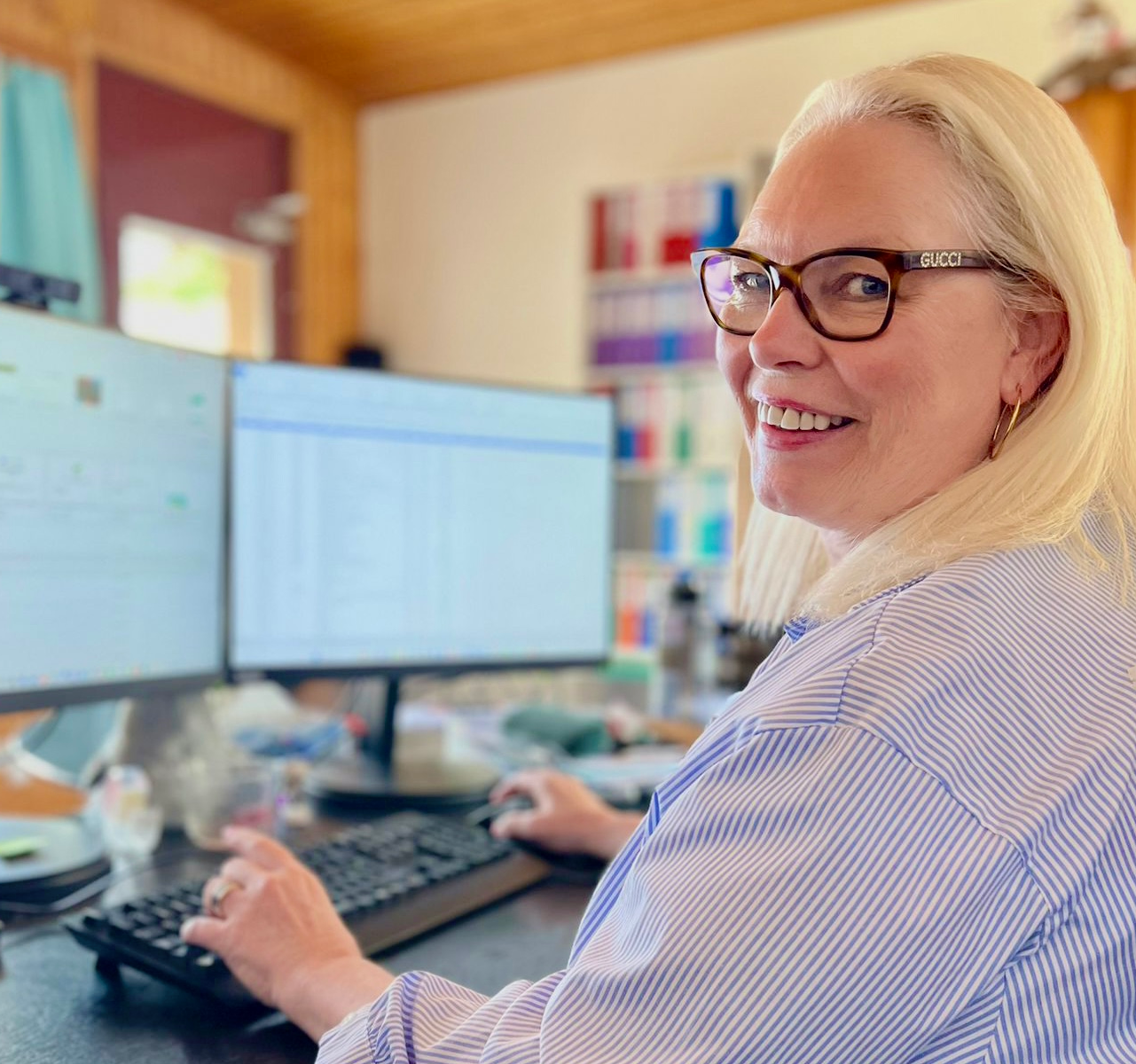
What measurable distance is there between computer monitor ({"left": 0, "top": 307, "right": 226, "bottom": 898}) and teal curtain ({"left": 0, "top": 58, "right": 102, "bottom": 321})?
8.85 feet

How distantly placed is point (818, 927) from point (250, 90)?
4702 mm

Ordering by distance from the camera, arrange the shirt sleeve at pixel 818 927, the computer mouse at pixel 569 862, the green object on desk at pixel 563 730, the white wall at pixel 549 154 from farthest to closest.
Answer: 1. the white wall at pixel 549 154
2. the green object on desk at pixel 563 730
3. the computer mouse at pixel 569 862
4. the shirt sleeve at pixel 818 927

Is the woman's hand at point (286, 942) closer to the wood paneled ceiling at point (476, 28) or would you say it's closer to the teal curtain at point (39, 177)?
the teal curtain at point (39, 177)

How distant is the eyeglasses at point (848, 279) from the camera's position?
0.73m

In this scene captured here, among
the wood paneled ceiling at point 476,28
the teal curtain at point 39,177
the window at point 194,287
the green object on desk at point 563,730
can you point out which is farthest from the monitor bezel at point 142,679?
the wood paneled ceiling at point 476,28

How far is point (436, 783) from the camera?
1414 mm

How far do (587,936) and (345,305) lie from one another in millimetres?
4765

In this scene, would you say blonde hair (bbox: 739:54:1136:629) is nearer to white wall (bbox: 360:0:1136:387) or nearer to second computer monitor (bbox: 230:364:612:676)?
second computer monitor (bbox: 230:364:612:676)

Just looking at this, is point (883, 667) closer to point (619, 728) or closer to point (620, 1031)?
point (620, 1031)

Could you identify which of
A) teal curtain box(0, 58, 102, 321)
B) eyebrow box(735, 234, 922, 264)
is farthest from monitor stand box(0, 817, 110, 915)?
teal curtain box(0, 58, 102, 321)

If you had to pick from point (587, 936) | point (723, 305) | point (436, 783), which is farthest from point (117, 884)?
point (723, 305)

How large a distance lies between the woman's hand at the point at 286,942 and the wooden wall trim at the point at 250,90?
3628mm

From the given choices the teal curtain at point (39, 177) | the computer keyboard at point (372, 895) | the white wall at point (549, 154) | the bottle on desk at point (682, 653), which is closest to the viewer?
the computer keyboard at point (372, 895)

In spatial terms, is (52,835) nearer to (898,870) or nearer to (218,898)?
(218,898)
